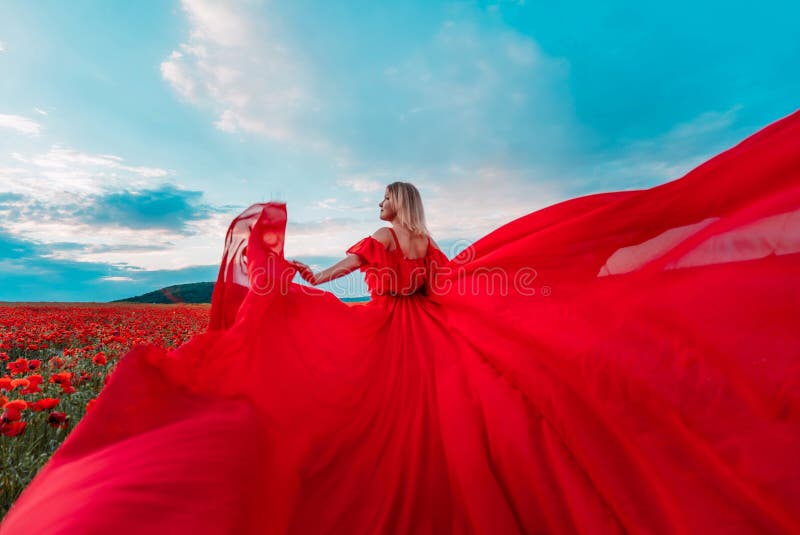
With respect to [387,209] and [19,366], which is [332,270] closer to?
[387,209]

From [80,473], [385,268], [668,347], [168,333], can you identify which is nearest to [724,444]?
[668,347]

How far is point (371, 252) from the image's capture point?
4.60 metres

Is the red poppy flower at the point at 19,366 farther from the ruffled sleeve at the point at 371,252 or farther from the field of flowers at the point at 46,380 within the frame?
the ruffled sleeve at the point at 371,252

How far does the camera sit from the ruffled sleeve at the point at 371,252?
4.56 meters

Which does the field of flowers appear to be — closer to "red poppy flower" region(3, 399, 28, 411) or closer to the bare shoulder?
"red poppy flower" region(3, 399, 28, 411)

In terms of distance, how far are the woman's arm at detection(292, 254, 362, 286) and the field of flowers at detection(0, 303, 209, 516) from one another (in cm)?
200

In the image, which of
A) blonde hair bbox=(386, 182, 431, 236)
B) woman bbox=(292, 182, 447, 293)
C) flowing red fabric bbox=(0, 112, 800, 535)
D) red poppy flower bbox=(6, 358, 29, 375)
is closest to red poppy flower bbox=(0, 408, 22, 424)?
flowing red fabric bbox=(0, 112, 800, 535)

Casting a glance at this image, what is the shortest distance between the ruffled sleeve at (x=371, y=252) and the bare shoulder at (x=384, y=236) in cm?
4

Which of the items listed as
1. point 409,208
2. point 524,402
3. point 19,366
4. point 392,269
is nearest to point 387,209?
point 409,208

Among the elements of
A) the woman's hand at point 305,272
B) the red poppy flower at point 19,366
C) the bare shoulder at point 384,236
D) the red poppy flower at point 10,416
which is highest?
the bare shoulder at point 384,236

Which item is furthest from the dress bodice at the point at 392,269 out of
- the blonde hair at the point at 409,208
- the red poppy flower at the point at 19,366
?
the red poppy flower at the point at 19,366

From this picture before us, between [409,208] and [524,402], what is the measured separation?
281 cm

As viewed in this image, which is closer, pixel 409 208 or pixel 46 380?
pixel 409 208

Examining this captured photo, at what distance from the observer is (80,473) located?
150 cm
